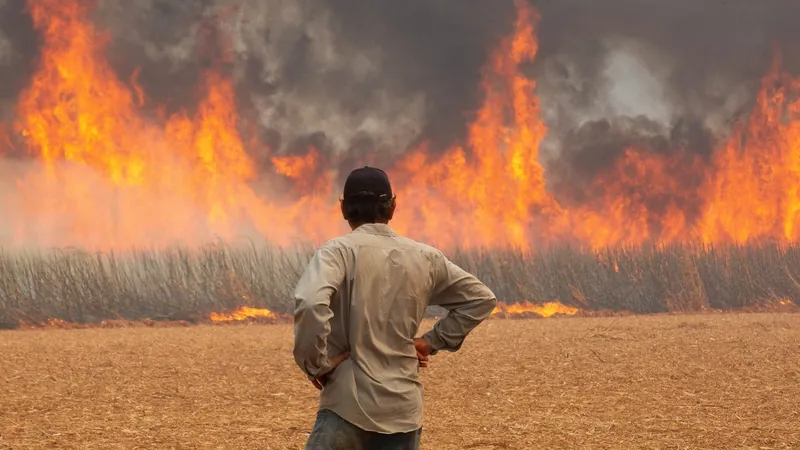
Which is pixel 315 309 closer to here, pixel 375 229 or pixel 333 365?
pixel 333 365

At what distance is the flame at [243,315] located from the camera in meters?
20.0

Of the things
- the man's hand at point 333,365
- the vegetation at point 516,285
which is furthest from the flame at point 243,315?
the man's hand at point 333,365

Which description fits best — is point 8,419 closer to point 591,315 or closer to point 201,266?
point 201,266

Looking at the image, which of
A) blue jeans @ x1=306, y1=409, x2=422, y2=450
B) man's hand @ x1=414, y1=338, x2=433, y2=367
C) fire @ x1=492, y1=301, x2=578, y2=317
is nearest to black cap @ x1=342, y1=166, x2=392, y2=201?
man's hand @ x1=414, y1=338, x2=433, y2=367

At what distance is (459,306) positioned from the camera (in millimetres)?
3117

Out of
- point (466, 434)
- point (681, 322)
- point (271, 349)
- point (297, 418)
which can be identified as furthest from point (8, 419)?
point (681, 322)

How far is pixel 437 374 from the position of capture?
1091cm

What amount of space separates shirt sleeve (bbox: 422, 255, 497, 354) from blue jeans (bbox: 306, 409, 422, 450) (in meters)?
0.34

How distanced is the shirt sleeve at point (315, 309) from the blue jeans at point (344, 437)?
0.19 m

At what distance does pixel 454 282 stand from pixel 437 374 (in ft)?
26.2

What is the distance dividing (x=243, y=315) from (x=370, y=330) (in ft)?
58.3

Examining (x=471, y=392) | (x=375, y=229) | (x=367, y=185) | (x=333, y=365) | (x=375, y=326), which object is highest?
(x=367, y=185)

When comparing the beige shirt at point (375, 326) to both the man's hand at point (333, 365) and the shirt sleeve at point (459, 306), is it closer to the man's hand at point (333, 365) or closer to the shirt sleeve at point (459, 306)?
the man's hand at point (333, 365)

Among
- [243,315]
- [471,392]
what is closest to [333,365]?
[471,392]
